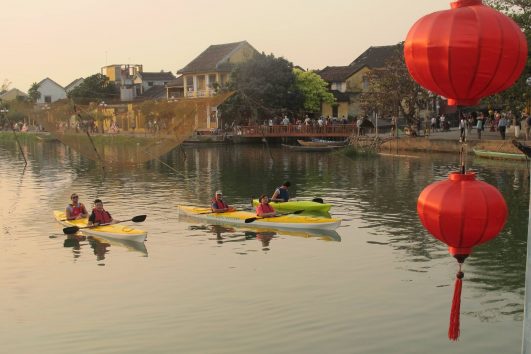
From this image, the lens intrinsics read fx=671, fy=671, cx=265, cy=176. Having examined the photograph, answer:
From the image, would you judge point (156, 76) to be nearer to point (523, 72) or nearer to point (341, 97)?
point (341, 97)

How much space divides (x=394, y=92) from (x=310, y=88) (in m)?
17.0

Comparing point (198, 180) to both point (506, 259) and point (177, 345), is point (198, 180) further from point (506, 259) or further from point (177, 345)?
point (177, 345)

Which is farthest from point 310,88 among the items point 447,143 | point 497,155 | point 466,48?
point 466,48

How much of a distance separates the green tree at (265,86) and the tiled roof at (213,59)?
30.2 ft

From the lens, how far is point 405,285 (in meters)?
19.0

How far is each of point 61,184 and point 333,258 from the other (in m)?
27.3

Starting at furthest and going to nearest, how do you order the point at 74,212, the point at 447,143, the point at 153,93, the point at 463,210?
the point at 153,93 → the point at 447,143 → the point at 74,212 → the point at 463,210

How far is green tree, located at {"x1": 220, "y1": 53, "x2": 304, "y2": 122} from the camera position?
227 ft

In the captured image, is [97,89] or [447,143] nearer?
[447,143]

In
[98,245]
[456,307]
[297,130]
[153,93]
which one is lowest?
[98,245]

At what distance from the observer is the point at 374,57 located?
3438 inches

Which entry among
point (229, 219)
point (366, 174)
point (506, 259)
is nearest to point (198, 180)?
point (366, 174)

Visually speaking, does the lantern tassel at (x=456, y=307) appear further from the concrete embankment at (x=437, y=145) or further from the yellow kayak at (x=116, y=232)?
the concrete embankment at (x=437, y=145)

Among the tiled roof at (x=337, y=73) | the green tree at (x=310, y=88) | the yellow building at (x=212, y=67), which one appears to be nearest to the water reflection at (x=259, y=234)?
the green tree at (x=310, y=88)
